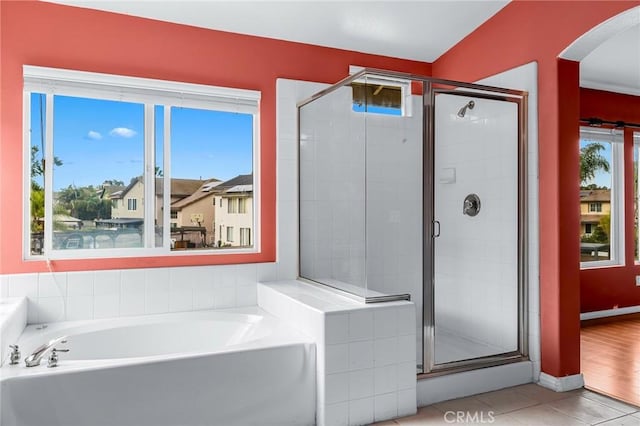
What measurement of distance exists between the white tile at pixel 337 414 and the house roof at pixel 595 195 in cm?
377

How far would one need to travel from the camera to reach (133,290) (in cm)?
327

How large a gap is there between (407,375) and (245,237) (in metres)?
1.63

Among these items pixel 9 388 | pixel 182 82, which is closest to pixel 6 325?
pixel 9 388

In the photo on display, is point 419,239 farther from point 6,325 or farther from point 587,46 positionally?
point 6,325

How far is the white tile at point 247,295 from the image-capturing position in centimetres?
357

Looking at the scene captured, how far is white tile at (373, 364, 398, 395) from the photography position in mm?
2687

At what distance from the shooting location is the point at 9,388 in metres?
2.10

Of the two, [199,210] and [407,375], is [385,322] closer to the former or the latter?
[407,375]

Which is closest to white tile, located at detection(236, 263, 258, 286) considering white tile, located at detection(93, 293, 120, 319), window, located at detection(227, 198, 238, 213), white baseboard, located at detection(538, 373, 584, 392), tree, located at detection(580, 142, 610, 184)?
window, located at detection(227, 198, 238, 213)

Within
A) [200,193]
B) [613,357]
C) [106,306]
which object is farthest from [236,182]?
[613,357]

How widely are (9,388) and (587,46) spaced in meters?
3.73

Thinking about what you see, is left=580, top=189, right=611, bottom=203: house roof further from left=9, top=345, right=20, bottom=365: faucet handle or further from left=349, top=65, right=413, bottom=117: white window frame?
left=9, top=345, right=20, bottom=365: faucet handle

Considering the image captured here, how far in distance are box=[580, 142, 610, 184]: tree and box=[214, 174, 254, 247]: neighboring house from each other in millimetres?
3602

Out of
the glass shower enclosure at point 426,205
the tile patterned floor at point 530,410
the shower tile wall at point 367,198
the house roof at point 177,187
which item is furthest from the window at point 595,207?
the house roof at point 177,187
